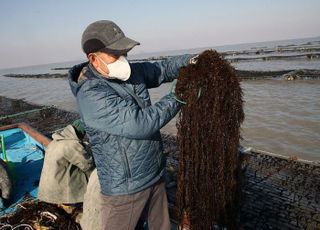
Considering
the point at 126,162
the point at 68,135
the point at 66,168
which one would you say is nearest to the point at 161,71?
the point at 126,162

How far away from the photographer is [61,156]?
374 cm

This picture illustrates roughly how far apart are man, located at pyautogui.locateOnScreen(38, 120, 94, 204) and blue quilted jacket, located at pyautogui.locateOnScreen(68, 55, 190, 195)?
1193mm

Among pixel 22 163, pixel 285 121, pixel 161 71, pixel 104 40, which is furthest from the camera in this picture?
pixel 285 121

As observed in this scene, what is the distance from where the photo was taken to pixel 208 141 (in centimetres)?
287

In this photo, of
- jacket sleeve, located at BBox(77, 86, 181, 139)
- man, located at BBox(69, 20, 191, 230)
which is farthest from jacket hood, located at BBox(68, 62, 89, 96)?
jacket sleeve, located at BBox(77, 86, 181, 139)

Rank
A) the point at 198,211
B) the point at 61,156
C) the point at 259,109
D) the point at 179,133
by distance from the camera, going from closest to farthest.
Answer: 1. the point at 179,133
2. the point at 198,211
3. the point at 61,156
4. the point at 259,109

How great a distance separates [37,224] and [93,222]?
4.85 ft

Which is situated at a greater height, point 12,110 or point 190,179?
point 190,179

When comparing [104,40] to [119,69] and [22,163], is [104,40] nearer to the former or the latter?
[119,69]

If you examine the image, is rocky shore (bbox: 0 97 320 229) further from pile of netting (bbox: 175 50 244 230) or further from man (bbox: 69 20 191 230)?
man (bbox: 69 20 191 230)

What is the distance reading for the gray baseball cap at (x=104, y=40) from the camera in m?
2.37

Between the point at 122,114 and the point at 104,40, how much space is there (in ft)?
2.11

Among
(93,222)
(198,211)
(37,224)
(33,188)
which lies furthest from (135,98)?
(33,188)

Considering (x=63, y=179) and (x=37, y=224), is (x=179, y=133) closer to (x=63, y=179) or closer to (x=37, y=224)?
(x=63, y=179)
